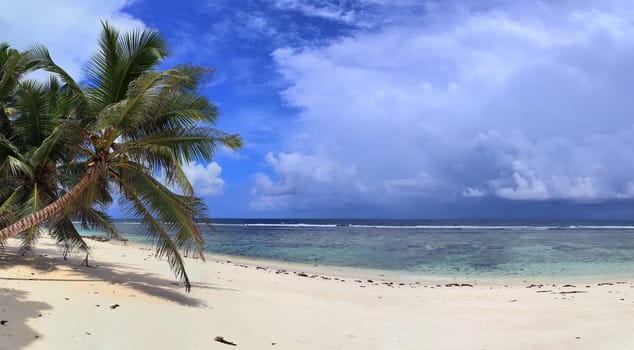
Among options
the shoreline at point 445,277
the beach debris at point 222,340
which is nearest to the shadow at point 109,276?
the beach debris at point 222,340

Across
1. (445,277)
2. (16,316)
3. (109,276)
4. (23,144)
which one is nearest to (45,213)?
(16,316)

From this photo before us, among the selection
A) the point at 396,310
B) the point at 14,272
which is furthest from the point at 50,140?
the point at 396,310

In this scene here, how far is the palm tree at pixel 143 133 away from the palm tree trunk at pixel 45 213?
23 millimetres

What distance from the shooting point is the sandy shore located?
6633 mm

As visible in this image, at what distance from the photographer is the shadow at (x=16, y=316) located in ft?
18.0

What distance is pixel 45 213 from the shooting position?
751 centimetres

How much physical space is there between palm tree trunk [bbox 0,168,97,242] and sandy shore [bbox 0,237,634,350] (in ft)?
3.68

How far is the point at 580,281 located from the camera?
691 inches

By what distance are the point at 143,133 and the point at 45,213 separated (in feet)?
7.47

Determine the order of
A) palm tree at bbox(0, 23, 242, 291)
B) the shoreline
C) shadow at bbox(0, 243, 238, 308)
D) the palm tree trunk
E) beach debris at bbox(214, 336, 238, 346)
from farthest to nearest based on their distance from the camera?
1. the shoreline
2. shadow at bbox(0, 243, 238, 308)
3. palm tree at bbox(0, 23, 242, 291)
4. the palm tree trunk
5. beach debris at bbox(214, 336, 238, 346)

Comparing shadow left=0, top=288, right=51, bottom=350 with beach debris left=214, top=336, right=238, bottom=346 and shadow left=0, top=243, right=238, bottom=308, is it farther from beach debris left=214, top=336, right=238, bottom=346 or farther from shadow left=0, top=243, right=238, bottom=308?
beach debris left=214, top=336, right=238, bottom=346

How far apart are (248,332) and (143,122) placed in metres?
4.19

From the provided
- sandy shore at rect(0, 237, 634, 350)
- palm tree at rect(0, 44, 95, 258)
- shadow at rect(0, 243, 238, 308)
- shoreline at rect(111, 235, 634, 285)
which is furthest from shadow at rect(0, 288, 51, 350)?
shoreline at rect(111, 235, 634, 285)

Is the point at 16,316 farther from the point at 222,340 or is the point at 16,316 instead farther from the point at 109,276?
the point at 109,276
